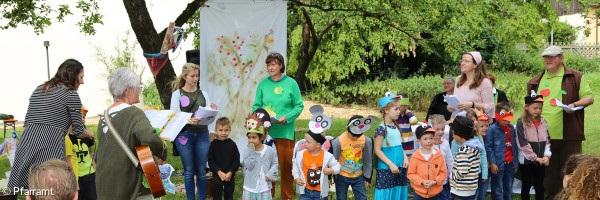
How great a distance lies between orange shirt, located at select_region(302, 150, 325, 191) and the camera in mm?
5141

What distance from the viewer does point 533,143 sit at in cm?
600

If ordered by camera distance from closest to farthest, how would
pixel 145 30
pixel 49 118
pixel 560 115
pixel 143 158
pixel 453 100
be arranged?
pixel 143 158
pixel 49 118
pixel 453 100
pixel 560 115
pixel 145 30

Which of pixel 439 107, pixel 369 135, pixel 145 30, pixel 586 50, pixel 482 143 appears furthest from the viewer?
pixel 586 50

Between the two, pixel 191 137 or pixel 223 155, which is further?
pixel 191 137

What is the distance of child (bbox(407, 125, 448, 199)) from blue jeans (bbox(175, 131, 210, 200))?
215cm

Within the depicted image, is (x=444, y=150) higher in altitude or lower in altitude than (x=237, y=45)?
lower

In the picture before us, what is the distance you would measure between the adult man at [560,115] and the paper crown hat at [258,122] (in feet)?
10.2

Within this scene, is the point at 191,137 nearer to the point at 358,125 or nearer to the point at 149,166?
the point at 358,125

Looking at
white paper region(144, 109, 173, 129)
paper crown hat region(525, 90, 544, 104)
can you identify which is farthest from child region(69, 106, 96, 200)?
paper crown hat region(525, 90, 544, 104)

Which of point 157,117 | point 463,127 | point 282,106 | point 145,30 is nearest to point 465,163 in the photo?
point 463,127

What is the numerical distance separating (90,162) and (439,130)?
3500mm

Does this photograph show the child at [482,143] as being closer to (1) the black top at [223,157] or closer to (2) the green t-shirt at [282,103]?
(2) the green t-shirt at [282,103]

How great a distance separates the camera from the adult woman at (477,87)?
5875 millimetres

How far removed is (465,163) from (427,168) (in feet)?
1.77
